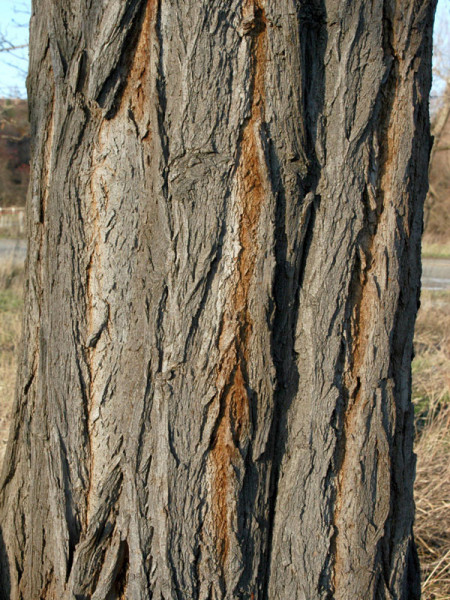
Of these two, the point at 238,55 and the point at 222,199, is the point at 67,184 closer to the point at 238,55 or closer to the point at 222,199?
the point at 222,199

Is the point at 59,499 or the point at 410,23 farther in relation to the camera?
the point at 59,499

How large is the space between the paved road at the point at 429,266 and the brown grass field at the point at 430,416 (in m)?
1.40

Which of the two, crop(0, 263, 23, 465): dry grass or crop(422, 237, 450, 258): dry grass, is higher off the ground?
crop(422, 237, 450, 258): dry grass

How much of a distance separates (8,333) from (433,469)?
4.43 meters

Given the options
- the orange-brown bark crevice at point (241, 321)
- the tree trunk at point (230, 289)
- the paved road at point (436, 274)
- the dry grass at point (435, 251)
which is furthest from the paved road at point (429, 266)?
the orange-brown bark crevice at point (241, 321)

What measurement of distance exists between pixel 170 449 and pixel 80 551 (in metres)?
0.37

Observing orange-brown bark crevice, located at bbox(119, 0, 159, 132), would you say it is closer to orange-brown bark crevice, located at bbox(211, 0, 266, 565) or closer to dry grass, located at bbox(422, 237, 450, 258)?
orange-brown bark crevice, located at bbox(211, 0, 266, 565)

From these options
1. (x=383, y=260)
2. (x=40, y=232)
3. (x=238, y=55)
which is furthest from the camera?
(x=40, y=232)

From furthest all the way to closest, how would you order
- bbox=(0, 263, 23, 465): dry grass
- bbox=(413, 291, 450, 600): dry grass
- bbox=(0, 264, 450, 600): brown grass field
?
bbox=(0, 263, 23, 465): dry grass, bbox=(0, 264, 450, 600): brown grass field, bbox=(413, 291, 450, 600): dry grass

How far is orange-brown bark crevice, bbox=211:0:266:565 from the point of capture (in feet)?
4.47

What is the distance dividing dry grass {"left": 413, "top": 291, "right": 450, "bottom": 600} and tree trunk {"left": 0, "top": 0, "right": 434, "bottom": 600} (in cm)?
115

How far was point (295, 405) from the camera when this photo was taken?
1481mm

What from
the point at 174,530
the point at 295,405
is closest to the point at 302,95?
the point at 295,405

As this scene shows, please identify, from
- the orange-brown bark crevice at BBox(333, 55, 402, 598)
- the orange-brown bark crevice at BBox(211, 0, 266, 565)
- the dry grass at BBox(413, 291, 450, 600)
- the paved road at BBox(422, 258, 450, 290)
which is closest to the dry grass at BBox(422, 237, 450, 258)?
the paved road at BBox(422, 258, 450, 290)
